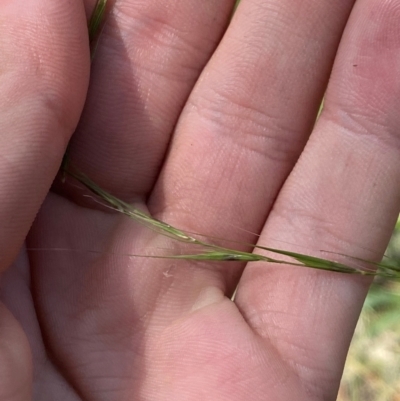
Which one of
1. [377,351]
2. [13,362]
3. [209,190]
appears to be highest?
[209,190]

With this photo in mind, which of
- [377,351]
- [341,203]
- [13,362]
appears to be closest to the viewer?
[13,362]

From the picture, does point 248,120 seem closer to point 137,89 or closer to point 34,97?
point 137,89

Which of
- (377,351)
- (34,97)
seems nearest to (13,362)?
(34,97)

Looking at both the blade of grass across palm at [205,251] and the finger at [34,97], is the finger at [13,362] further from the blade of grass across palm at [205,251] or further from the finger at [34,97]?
the blade of grass across palm at [205,251]

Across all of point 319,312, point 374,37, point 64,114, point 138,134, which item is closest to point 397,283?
point 319,312

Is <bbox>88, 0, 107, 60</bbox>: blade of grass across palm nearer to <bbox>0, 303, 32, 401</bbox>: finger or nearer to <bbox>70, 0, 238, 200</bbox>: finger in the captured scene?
<bbox>70, 0, 238, 200</bbox>: finger

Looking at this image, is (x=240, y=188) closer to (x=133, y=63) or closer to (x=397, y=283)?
(x=133, y=63)
